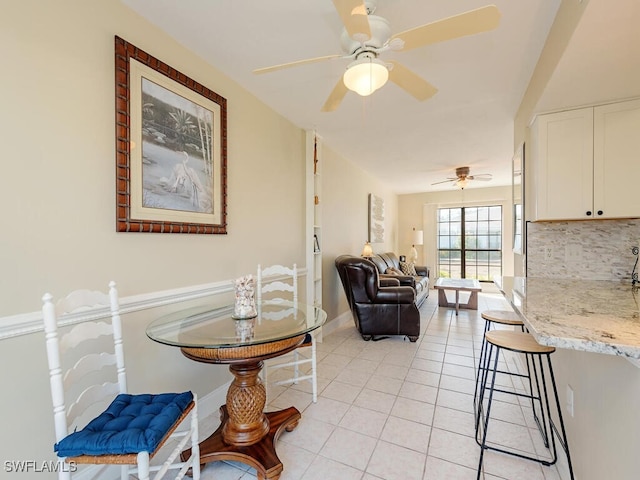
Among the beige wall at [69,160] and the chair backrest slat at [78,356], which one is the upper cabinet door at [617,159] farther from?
the chair backrest slat at [78,356]

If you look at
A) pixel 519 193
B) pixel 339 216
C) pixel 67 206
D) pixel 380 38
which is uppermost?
pixel 380 38

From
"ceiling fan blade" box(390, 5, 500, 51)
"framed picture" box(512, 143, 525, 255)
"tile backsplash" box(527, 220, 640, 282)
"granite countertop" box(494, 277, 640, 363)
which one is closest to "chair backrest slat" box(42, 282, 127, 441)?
"granite countertop" box(494, 277, 640, 363)

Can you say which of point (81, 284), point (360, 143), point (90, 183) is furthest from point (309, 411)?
point (360, 143)

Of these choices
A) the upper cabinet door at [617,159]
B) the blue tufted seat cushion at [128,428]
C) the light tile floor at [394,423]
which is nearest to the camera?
the blue tufted seat cushion at [128,428]

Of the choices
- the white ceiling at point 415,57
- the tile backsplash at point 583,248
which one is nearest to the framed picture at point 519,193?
the tile backsplash at point 583,248

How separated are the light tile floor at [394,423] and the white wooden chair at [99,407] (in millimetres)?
628

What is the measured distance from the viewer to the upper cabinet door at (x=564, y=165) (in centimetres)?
201

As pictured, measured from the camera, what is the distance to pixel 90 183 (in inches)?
57.9

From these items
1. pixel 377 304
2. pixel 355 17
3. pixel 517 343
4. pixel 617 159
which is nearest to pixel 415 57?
pixel 355 17

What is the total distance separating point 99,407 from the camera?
1.51 meters

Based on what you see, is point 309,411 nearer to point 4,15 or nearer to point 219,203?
point 219,203

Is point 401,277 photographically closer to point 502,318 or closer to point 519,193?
point 519,193

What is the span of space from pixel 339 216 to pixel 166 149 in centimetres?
281

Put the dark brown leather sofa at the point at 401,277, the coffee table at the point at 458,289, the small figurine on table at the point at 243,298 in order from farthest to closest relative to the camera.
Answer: the coffee table at the point at 458,289
the dark brown leather sofa at the point at 401,277
the small figurine on table at the point at 243,298
